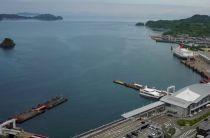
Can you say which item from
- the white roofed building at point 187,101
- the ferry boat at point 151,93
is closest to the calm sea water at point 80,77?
the ferry boat at point 151,93

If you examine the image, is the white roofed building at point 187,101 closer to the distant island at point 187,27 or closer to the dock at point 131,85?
the dock at point 131,85

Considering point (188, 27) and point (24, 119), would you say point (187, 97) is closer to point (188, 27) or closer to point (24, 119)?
point (24, 119)

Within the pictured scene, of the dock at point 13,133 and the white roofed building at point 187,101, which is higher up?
the white roofed building at point 187,101

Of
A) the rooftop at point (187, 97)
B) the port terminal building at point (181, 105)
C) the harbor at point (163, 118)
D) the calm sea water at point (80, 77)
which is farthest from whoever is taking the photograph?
the calm sea water at point (80, 77)

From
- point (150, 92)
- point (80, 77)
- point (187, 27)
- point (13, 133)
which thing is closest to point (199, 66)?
point (150, 92)

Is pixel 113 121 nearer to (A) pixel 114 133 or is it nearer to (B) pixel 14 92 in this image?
(A) pixel 114 133

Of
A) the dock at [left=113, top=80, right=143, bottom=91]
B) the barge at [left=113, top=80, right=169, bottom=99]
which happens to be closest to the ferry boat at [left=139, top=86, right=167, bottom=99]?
the barge at [left=113, top=80, right=169, bottom=99]

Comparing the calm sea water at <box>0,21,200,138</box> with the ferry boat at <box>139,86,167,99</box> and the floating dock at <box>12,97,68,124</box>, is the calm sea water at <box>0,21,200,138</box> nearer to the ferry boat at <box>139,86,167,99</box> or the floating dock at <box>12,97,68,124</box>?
the floating dock at <box>12,97,68,124</box>
